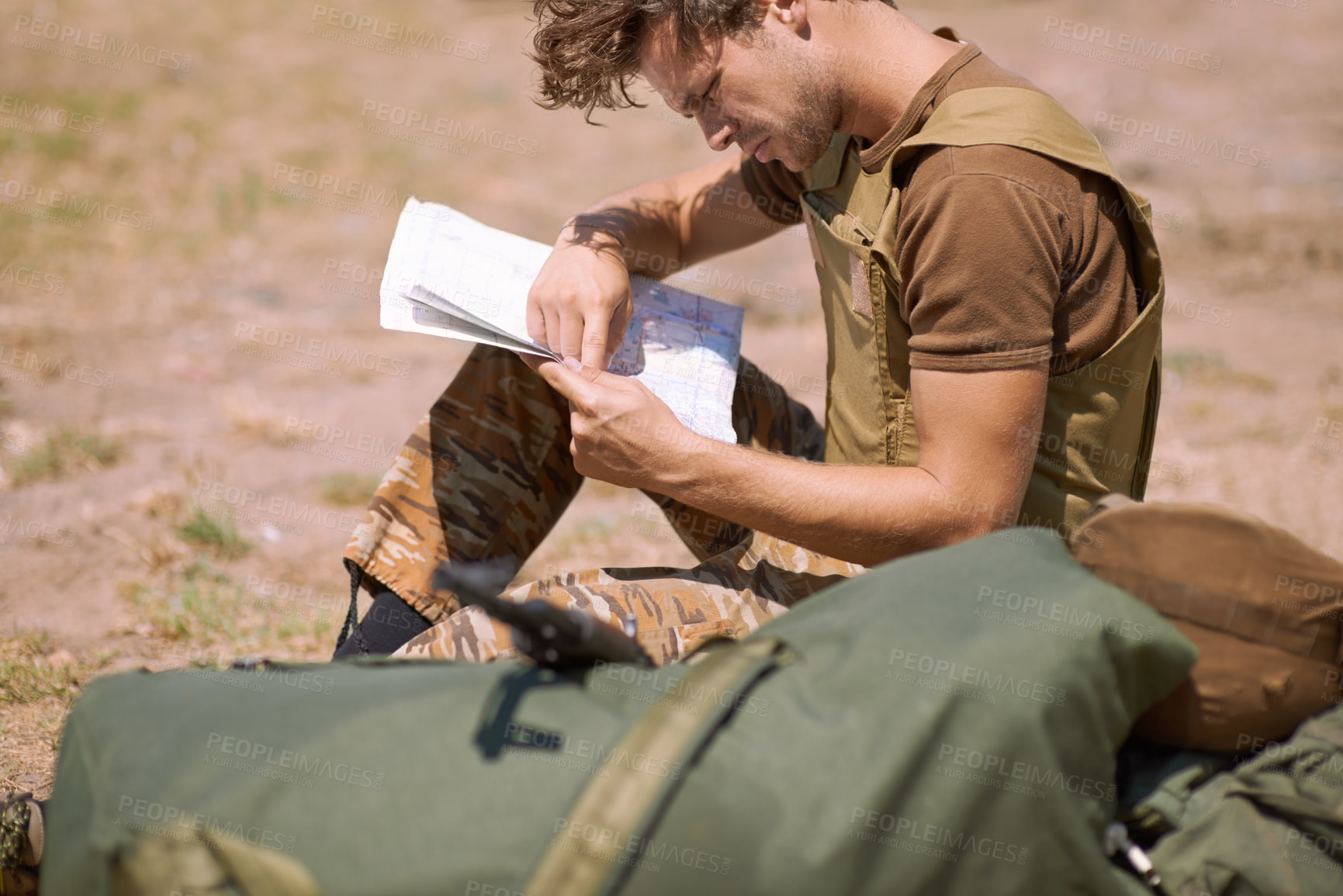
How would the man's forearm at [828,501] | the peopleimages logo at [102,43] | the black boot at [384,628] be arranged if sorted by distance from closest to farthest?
the man's forearm at [828,501]
the black boot at [384,628]
the peopleimages logo at [102,43]

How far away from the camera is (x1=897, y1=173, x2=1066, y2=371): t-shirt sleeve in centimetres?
171

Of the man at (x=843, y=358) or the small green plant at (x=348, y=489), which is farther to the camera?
the small green plant at (x=348, y=489)

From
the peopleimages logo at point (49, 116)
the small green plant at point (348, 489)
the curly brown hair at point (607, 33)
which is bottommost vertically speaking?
the small green plant at point (348, 489)

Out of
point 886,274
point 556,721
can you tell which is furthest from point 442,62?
point 556,721

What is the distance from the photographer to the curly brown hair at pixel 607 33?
2.00 m

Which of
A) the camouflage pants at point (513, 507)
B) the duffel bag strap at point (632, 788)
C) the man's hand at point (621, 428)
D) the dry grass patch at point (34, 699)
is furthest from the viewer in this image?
the dry grass patch at point (34, 699)

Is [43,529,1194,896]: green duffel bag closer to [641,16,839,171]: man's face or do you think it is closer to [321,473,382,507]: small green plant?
[641,16,839,171]: man's face

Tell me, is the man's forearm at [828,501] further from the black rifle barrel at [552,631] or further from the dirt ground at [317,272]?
the dirt ground at [317,272]

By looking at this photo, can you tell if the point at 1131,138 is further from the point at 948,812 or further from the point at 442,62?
the point at 948,812

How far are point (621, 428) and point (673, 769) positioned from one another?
856 mm

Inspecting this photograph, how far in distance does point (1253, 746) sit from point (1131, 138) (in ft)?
24.8

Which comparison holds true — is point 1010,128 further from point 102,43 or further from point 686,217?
point 102,43

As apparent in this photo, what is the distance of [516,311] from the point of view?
223 cm

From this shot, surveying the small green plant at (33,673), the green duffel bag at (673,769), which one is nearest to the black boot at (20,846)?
the green duffel bag at (673,769)
